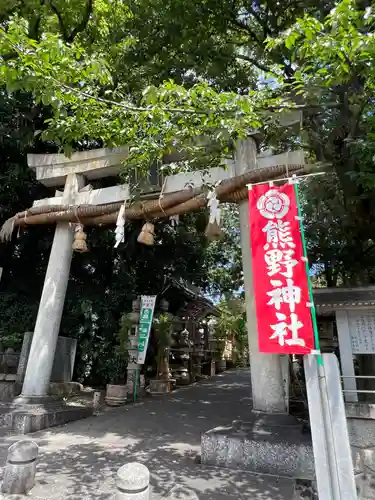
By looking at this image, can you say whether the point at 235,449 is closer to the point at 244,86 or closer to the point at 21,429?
the point at 21,429

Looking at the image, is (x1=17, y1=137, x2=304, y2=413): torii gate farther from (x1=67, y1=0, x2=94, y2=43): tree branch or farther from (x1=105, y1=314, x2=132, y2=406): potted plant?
(x1=67, y1=0, x2=94, y2=43): tree branch

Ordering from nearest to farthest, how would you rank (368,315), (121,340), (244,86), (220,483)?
(220,483)
(368,315)
(244,86)
(121,340)

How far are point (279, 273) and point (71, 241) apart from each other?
5.29m

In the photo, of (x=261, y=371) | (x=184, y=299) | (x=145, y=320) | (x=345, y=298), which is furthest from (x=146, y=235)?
(x=184, y=299)

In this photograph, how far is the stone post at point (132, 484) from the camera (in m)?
3.07

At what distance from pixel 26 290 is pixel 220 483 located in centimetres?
989

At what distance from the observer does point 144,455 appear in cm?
546

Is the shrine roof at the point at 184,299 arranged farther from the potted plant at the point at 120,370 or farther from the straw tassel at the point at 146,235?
the straw tassel at the point at 146,235

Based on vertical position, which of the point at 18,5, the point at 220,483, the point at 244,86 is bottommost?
the point at 220,483

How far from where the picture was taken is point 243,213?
6.37m

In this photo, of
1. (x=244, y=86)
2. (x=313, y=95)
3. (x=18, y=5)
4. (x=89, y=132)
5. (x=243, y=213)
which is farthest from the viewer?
(x=244, y=86)

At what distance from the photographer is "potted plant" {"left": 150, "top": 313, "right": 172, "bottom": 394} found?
1138 centimetres

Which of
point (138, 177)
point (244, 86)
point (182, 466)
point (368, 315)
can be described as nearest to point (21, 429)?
point (182, 466)

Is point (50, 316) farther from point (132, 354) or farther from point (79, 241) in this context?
point (132, 354)
